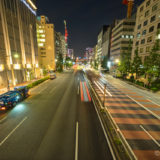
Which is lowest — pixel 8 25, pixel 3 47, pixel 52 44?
pixel 3 47

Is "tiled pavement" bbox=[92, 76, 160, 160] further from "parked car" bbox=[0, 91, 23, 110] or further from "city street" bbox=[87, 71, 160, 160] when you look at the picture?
"parked car" bbox=[0, 91, 23, 110]

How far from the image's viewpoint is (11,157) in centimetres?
633

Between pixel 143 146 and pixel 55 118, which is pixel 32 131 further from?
pixel 143 146

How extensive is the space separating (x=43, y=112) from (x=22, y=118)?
8.64 ft

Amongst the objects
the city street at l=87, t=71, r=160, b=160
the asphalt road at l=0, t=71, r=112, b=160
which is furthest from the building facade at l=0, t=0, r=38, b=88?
the city street at l=87, t=71, r=160, b=160

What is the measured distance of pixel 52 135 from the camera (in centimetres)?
837

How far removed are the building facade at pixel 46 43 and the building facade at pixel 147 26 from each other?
188 feet

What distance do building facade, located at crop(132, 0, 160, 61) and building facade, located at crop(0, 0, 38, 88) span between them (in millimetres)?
43658

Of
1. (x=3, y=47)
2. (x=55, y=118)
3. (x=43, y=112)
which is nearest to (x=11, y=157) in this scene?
(x=55, y=118)

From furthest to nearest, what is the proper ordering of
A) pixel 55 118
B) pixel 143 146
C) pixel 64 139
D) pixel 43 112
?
pixel 43 112, pixel 55 118, pixel 64 139, pixel 143 146

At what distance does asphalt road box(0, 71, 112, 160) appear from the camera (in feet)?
21.7

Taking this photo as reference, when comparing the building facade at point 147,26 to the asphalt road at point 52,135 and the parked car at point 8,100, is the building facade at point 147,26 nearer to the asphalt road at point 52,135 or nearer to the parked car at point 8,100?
the asphalt road at point 52,135

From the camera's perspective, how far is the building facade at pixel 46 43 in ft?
213

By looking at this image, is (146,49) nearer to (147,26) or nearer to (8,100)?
(147,26)
